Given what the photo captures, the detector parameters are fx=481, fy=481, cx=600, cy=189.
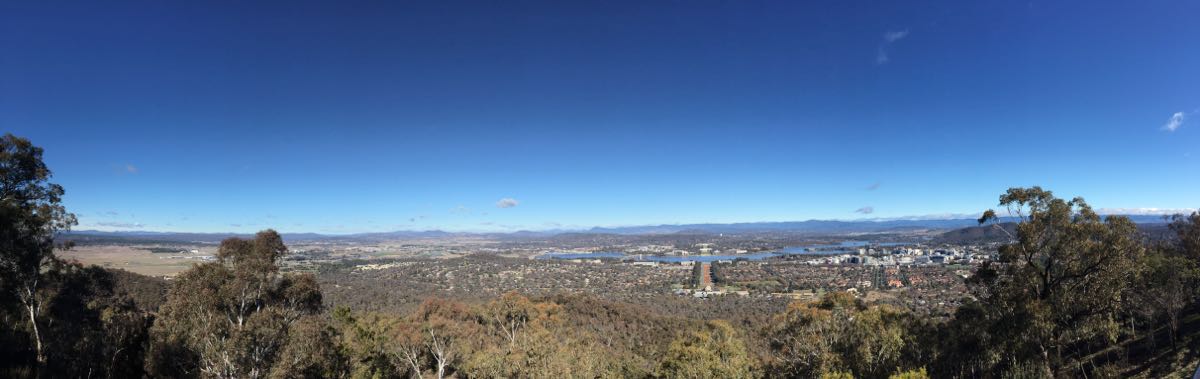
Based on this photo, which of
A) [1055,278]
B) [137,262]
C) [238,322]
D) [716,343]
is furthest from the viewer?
[137,262]

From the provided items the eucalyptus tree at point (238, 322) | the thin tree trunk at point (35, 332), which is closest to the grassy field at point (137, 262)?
the thin tree trunk at point (35, 332)

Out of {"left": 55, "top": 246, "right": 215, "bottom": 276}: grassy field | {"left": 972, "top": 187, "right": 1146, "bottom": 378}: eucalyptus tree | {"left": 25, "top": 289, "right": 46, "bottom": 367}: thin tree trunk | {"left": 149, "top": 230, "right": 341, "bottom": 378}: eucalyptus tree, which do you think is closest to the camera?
{"left": 972, "top": 187, "right": 1146, "bottom": 378}: eucalyptus tree

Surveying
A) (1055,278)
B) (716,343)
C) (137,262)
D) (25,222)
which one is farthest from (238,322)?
(137,262)

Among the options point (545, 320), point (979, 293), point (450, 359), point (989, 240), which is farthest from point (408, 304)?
point (989, 240)

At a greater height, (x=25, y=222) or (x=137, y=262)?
(x=25, y=222)

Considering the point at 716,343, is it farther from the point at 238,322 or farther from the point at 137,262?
the point at 137,262

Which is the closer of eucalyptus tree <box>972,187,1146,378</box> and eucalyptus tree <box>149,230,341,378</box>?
eucalyptus tree <box>972,187,1146,378</box>

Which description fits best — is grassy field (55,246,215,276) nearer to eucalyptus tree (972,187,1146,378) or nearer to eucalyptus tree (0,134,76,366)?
eucalyptus tree (0,134,76,366)

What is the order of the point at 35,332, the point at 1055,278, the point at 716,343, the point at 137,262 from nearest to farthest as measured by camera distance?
1. the point at 1055,278
2. the point at 35,332
3. the point at 716,343
4. the point at 137,262

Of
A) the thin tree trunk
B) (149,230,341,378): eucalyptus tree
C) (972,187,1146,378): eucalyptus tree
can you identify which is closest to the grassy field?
the thin tree trunk
